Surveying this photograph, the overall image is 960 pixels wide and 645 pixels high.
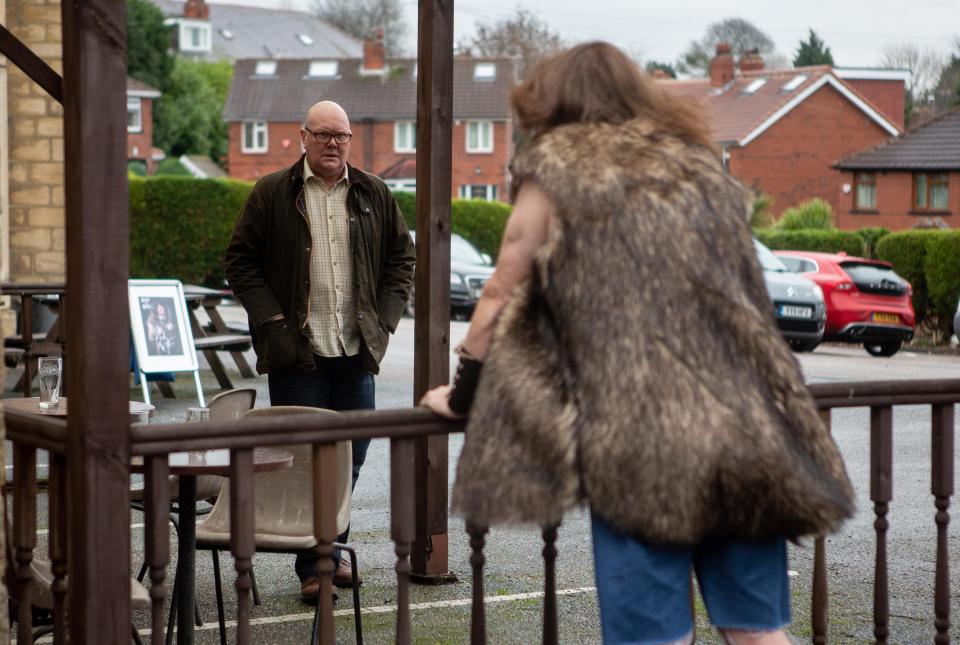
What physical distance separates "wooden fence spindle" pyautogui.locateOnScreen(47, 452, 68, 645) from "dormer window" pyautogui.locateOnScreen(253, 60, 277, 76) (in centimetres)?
6116

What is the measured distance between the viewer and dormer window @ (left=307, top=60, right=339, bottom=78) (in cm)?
6153

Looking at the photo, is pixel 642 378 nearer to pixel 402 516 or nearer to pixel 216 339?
pixel 402 516

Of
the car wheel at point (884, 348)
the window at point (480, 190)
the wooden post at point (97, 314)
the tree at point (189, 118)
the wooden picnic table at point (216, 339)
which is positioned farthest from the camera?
the tree at point (189, 118)

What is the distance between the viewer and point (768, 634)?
2988mm

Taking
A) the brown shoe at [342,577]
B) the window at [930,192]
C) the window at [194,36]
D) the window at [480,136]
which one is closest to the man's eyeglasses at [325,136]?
the brown shoe at [342,577]

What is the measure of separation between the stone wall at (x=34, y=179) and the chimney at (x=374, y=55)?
44737 millimetres

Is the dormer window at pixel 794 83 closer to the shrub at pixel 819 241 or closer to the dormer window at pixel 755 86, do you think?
the dormer window at pixel 755 86

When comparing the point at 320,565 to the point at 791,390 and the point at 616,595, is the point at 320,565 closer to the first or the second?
the point at 616,595

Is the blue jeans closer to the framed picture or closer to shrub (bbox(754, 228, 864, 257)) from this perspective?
the framed picture

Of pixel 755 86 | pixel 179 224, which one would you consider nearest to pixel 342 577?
pixel 179 224

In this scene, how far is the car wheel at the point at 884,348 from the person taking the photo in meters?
20.2

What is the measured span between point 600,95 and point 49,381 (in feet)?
9.28

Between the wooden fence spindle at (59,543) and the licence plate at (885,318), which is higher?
the wooden fence spindle at (59,543)

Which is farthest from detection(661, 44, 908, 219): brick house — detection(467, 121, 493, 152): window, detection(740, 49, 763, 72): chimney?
detection(467, 121, 493, 152): window
